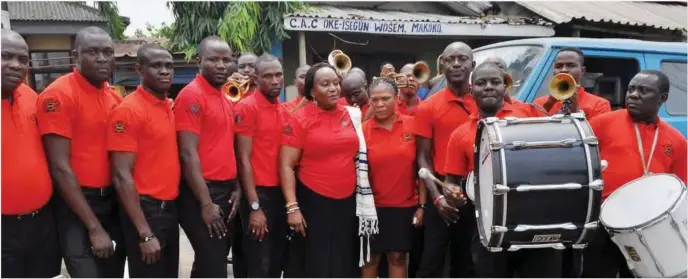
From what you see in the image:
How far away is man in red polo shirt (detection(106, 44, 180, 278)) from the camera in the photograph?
349 centimetres

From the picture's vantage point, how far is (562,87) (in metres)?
4.26

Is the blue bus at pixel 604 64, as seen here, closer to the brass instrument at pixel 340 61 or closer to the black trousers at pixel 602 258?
the brass instrument at pixel 340 61

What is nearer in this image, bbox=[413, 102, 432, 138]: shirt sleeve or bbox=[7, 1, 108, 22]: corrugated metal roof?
bbox=[413, 102, 432, 138]: shirt sleeve

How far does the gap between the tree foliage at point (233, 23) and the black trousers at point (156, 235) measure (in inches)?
257

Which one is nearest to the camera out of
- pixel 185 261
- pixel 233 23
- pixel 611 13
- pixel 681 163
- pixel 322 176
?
pixel 681 163

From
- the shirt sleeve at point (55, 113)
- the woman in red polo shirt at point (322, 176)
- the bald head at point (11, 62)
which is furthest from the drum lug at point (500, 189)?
the bald head at point (11, 62)

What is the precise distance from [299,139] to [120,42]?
8.47 metres

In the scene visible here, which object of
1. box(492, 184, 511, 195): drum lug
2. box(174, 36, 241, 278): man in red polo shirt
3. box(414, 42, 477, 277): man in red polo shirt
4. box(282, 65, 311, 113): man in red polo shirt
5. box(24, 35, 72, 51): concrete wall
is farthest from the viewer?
box(24, 35, 72, 51): concrete wall

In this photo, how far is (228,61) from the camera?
4109 mm

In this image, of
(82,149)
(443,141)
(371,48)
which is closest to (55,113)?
(82,149)

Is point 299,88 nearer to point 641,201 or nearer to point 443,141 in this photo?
point 443,141

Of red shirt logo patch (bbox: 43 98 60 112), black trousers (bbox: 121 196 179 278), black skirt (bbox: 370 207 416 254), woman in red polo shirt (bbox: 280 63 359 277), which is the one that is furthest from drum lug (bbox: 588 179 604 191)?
red shirt logo patch (bbox: 43 98 60 112)

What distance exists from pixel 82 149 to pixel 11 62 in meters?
0.59

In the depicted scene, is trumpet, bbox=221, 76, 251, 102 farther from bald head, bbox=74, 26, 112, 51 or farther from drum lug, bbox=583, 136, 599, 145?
drum lug, bbox=583, 136, 599, 145
